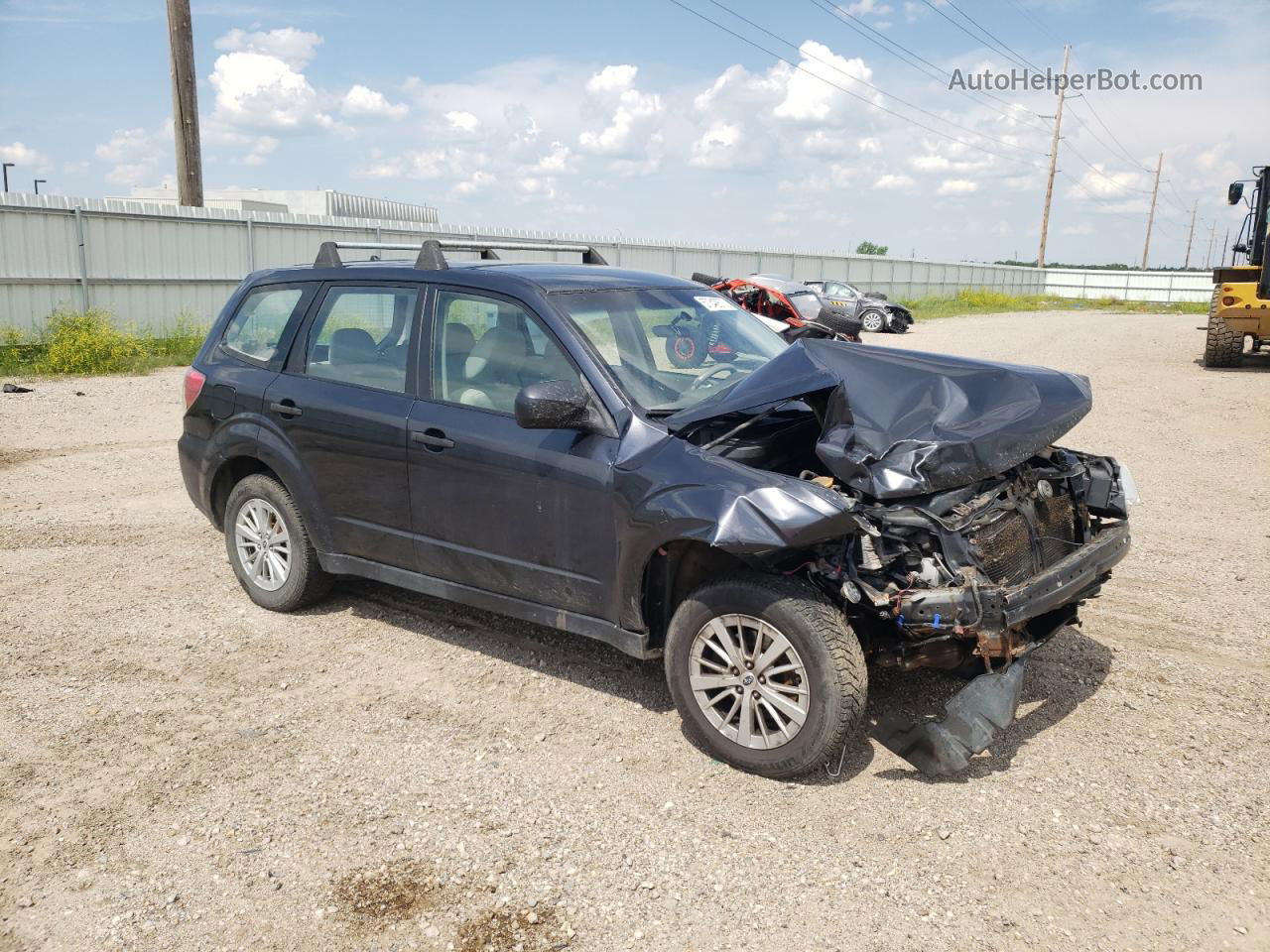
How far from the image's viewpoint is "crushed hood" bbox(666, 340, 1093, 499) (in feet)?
12.5

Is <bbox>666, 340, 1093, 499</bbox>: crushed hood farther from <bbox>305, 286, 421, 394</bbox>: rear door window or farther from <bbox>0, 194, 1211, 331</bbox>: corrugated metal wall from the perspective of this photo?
<bbox>0, 194, 1211, 331</bbox>: corrugated metal wall

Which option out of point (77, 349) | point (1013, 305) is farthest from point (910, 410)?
point (1013, 305)

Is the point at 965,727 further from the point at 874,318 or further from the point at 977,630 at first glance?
the point at 874,318

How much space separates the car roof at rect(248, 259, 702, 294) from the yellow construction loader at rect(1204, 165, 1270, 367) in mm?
15216

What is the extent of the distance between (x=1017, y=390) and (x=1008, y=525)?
64 cm

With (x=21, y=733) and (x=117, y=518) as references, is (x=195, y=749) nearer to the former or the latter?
(x=21, y=733)

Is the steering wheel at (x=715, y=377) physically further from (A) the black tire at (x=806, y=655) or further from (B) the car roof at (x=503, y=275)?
(A) the black tire at (x=806, y=655)

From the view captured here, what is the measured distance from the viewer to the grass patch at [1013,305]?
4225cm

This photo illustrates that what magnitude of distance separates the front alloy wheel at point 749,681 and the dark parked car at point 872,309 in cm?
2452

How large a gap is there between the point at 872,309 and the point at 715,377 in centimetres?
2448

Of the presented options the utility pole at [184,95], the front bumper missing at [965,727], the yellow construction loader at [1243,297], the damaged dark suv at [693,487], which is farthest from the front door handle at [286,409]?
the yellow construction loader at [1243,297]

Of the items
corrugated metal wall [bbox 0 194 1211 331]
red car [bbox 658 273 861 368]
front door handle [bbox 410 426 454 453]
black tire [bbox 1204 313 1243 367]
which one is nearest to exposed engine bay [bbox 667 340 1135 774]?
red car [bbox 658 273 861 368]

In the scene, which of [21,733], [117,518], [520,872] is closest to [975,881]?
[520,872]

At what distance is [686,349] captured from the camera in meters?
4.82
